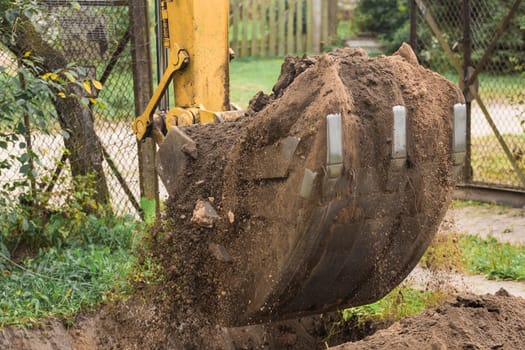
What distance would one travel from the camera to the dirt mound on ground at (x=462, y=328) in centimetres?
467

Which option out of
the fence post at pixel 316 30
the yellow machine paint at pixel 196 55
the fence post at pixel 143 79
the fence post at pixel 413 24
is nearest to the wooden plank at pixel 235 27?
the fence post at pixel 316 30

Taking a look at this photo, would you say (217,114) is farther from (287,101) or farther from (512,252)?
(512,252)

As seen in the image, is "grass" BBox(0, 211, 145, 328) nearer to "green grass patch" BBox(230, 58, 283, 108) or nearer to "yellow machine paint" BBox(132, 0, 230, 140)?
"yellow machine paint" BBox(132, 0, 230, 140)

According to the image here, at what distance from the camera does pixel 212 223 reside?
4762 mm

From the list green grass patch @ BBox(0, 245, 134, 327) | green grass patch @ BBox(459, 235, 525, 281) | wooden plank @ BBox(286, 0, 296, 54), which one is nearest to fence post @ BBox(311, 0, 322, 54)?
wooden plank @ BBox(286, 0, 296, 54)

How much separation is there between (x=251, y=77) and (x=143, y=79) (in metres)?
8.89

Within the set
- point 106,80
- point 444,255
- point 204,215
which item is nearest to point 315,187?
point 204,215

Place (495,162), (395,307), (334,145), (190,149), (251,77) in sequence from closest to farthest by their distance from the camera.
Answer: (334,145) → (190,149) → (395,307) → (495,162) → (251,77)

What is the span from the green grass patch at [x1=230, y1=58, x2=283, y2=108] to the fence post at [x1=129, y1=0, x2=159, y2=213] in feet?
19.4

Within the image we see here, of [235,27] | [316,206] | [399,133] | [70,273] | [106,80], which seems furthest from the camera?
[235,27]

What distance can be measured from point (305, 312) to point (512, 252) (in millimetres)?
3360

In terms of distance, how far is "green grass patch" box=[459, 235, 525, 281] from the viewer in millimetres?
7125

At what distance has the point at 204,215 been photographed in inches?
186

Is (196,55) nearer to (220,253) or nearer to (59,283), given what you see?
(220,253)
